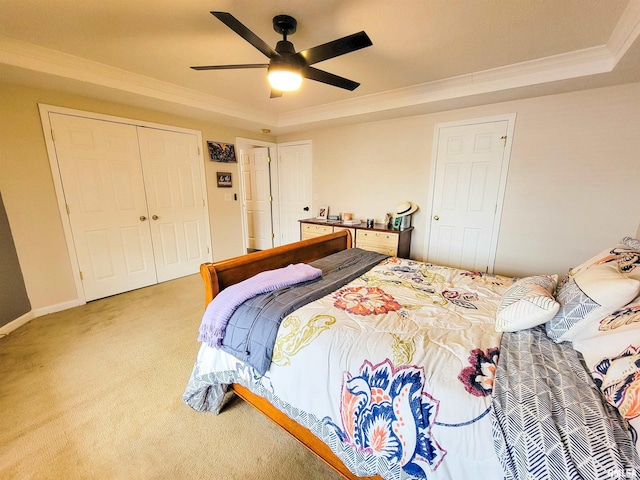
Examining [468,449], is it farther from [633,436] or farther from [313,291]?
[313,291]

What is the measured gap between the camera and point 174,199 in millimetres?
3686

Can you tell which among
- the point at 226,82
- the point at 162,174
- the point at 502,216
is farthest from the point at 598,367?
the point at 162,174

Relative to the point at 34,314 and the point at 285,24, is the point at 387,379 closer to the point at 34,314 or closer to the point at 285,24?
the point at 285,24

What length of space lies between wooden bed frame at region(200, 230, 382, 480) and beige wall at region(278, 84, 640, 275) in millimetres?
2058

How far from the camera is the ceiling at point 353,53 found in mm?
1722

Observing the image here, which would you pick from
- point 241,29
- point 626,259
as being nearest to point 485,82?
point 626,259

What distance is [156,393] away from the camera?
1.79m

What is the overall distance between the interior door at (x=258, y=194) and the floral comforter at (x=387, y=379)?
3.80 meters

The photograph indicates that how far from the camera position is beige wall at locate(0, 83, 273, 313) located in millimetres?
2488

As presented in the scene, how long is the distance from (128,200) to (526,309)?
4013 millimetres

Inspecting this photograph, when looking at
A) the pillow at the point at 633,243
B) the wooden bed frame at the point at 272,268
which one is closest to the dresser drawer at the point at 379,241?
the wooden bed frame at the point at 272,268

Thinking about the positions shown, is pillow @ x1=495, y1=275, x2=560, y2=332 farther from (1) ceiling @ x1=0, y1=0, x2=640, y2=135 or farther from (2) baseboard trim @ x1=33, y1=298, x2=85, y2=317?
(2) baseboard trim @ x1=33, y1=298, x2=85, y2=317

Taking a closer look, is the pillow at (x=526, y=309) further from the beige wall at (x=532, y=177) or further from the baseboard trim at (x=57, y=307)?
the baseboard trim at (x=57, y=307)

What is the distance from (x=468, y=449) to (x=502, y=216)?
3.01 m
